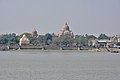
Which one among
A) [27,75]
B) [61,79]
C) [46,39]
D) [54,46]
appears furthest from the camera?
[46,39]

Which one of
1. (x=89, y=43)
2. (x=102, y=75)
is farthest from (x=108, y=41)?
(x=102, y=75)

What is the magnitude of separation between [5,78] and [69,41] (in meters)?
143

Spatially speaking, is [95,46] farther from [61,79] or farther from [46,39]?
[61,79]

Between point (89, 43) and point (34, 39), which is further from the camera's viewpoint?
point (34, 39)

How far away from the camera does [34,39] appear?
19925cm

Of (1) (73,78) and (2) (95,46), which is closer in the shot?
(1) (73,78)

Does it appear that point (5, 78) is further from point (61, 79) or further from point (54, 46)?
point (54, 46)

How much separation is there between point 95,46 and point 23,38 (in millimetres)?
28499

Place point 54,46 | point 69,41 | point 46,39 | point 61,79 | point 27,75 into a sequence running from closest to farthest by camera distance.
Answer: point 61,79
point 27,75
point 54,46
point 69,41
point 46,39

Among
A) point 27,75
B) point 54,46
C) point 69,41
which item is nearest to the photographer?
point 27,75

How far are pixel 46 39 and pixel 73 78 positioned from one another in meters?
156

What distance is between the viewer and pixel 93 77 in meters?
44.0

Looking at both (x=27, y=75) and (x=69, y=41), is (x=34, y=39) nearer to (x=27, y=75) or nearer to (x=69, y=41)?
(x=69, y=41)

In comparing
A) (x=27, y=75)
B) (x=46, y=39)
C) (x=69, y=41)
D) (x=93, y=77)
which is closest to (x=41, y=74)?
(x=27, y=75)
